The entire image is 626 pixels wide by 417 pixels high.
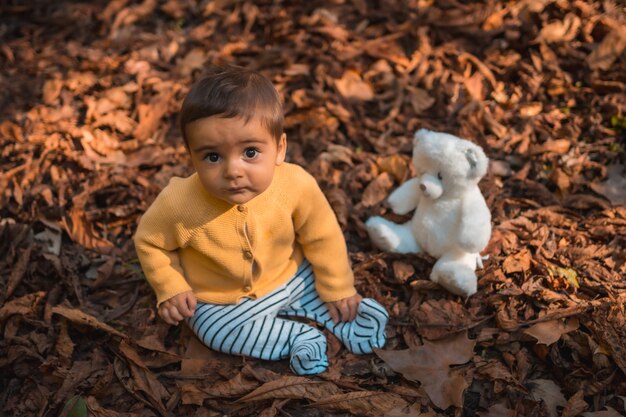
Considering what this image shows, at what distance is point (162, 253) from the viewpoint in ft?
6.86

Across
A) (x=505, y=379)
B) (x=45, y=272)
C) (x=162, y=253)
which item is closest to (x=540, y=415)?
(x=505, y=379)

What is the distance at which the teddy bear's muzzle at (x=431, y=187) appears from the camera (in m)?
2.21

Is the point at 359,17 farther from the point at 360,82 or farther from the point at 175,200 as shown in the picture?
the point at 175,200

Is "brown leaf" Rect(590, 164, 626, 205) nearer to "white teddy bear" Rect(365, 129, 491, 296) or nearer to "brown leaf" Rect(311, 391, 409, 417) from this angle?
"white teddy bear" Rect(365, 129, 491, 296)

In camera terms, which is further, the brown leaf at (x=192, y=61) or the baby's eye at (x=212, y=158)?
the brown leaf at (x=192, y=61)

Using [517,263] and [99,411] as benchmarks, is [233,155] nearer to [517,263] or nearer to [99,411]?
[99,411]

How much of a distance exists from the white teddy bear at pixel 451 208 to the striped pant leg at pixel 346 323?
302 mm

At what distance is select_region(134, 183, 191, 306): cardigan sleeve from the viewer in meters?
2.01

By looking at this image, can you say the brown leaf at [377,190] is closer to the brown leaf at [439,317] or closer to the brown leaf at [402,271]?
the brown leaf at [402,271]

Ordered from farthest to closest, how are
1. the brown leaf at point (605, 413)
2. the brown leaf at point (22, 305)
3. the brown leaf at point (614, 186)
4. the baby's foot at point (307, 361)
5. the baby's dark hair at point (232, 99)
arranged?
the brown leaf at point (614, 186) < the brown leaf at point (22, 305) < the baby's foot at point (307, 361) < the brown leaf at point (605, 413) < the baby's dark hair at point (232, 99)

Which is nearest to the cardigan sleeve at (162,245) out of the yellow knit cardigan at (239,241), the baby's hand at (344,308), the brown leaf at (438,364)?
the yellow knit cardigan at (239,241)

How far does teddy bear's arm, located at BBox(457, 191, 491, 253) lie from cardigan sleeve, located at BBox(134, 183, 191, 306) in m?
1.05

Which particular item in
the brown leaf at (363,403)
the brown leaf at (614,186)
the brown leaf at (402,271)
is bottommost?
the brown leaf at (363,403)

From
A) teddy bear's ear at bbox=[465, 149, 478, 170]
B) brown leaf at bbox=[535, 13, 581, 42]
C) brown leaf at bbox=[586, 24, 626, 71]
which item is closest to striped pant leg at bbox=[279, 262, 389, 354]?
teddy bear's ear at bbox=[465, 149, 478, 170]
